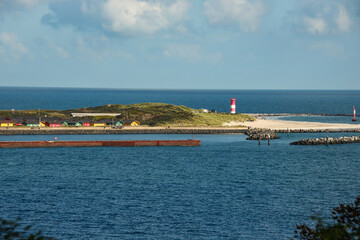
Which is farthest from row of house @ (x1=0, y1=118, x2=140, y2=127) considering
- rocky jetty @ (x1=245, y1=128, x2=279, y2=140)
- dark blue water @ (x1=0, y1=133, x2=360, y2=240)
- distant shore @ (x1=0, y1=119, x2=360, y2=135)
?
dark blue water @ (x1=0, y1=133, x2=360, y2=240)

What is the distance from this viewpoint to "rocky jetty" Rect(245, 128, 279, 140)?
406 feet

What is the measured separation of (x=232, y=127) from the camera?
480ft

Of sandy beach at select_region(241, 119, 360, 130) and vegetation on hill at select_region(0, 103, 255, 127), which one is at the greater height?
vegetation on hill at select_region(0, 103, 255, 127)

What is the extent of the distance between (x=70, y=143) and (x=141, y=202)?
187ft

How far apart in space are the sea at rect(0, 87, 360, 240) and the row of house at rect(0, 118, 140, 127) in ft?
119

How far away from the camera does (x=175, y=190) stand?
6400cm

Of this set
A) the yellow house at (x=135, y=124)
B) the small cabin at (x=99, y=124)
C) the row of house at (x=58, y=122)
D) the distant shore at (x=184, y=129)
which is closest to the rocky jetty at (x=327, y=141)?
the distant shore at (x=184, y=129)

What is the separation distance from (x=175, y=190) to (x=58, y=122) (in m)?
85.3

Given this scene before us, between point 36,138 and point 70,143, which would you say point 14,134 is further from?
point 70,143

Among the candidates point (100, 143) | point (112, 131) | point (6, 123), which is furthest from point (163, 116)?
point (6, 123)

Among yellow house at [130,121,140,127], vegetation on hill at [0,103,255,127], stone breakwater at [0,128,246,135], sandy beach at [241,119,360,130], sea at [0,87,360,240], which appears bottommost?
sea at [0,87,360,240]

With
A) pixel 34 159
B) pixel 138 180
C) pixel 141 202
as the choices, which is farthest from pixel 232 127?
pixel 141 202

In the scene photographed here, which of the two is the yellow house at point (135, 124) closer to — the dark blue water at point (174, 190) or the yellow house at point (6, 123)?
the yellow house at point (6, 123)

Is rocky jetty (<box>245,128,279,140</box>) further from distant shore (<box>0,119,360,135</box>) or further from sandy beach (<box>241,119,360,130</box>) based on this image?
sandy beach (<box>241,119,360,130</box>)
